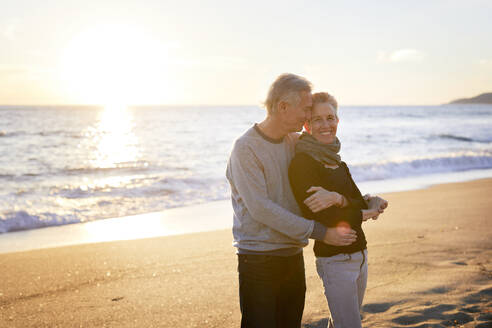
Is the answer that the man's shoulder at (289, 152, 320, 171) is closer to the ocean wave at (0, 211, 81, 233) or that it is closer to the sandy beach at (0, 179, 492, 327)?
the sandy beach at (0, 179, 492, 327)

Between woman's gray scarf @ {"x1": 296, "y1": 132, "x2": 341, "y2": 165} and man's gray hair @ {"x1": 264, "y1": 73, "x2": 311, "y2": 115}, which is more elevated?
man's gray hair @ {"x1": 264, "y1": 73, "x2": 311, "y2": 115}

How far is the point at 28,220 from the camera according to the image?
8852 millimetres

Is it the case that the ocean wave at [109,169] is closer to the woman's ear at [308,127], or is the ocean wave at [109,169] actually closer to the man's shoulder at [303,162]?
the woman's ear at [308,127]

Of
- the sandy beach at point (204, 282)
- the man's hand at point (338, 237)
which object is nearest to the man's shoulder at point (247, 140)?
the man's hand at point (338, 237)

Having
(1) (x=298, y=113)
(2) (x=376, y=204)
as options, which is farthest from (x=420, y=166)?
(1) (x=298, y=113)

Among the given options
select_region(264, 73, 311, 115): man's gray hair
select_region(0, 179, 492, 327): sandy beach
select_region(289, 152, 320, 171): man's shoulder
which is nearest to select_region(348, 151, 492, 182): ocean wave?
select_region(0, 179, 492, 327): sandy beach

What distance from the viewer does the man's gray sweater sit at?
239cm

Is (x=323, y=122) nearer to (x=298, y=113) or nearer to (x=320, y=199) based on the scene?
(x=298, y=113)

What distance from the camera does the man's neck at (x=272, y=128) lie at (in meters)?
2.51

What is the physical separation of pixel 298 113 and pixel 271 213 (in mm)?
600

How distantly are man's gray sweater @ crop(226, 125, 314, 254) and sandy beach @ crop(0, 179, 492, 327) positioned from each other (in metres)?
1.70

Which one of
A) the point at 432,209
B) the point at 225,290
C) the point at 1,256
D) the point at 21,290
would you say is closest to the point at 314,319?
the point at 225,290

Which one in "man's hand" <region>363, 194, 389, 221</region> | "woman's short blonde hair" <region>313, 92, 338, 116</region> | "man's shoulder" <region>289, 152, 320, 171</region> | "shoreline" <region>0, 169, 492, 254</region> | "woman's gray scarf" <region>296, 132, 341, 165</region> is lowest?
"shoreline" <region>0, 169, 492, 254</region>

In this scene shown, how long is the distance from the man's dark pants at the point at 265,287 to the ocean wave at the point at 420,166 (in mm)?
12518
